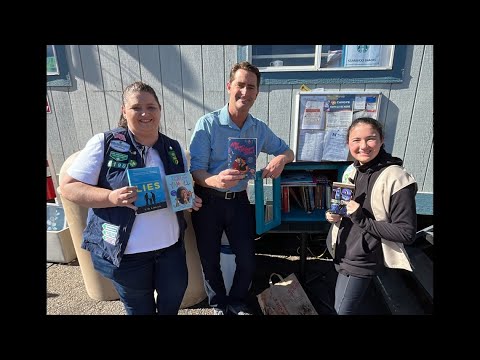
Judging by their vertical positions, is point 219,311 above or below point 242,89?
below

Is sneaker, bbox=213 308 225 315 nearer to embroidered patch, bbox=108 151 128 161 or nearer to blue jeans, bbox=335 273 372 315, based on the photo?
blue jeans, bbox=335 273 372 315

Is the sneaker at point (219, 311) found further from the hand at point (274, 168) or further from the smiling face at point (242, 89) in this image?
the smiling face at point (242, 89)

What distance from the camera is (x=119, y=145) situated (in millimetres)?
1621

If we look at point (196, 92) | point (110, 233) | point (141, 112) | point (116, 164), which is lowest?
point (110, 233)

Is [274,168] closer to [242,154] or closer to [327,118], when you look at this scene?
[242,154]

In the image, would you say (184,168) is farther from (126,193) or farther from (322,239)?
(322,239)

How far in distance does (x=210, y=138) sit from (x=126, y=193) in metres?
0.83

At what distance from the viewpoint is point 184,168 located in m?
1.90

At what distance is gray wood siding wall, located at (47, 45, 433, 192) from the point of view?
121 inches

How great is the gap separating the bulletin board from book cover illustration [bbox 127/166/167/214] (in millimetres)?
2087

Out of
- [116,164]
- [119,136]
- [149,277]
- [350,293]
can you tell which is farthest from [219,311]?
[119,136]

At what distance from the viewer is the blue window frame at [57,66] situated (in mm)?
3299

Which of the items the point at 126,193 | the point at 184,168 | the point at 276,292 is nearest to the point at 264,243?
the point at 276,292

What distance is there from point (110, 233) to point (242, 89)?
135 centimetres
